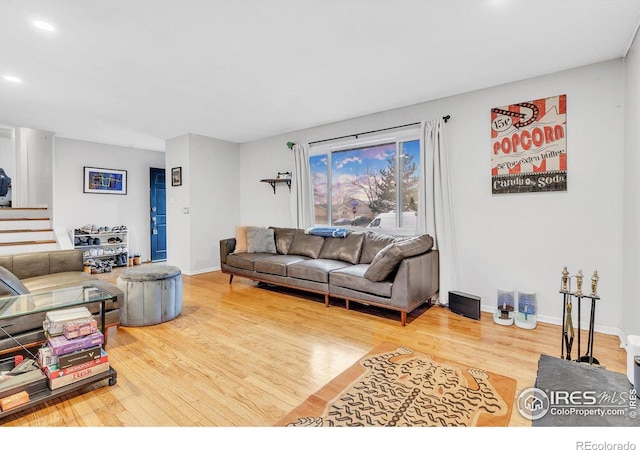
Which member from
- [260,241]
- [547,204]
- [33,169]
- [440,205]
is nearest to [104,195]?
[33,169]

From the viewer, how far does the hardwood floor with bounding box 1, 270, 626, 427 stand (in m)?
1.79

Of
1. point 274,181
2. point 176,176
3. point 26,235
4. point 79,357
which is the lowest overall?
point 79,357

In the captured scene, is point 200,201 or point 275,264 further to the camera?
point 200,201

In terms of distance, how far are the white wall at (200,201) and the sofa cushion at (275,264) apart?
174 centimetres

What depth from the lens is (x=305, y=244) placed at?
472cm

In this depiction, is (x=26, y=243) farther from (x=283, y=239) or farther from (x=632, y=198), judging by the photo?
(x=632, y=198)

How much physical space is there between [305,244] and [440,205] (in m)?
1.96

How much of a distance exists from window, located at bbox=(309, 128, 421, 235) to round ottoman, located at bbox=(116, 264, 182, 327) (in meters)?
2.58

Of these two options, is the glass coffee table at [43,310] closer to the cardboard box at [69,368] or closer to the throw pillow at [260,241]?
the cardboard box at [69,368]

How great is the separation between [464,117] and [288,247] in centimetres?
291

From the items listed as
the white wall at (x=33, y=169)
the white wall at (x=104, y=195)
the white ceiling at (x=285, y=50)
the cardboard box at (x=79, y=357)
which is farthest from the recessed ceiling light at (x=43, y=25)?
the white wall at (x=104, y=195)

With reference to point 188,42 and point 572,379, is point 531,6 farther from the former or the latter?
point 188,42

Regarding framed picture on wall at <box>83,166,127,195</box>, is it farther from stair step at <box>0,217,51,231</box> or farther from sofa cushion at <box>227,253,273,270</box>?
sofa cushion at <box>227,253,273,270</box>

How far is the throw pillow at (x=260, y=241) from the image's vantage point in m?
4.86
